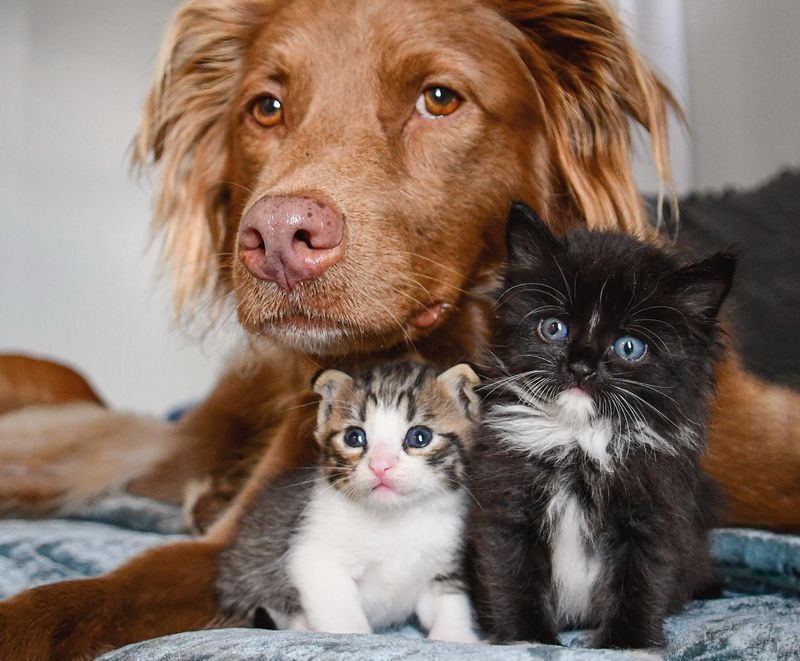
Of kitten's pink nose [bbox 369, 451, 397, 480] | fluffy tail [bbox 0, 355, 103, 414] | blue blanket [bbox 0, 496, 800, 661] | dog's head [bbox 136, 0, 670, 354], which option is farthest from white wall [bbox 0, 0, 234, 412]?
kitten's pink nose [bbox 369, 451, 397, 480]

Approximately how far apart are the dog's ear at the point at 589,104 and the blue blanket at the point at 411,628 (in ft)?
2.50

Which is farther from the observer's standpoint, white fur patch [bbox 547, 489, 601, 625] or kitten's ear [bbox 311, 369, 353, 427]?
kitten's ear [bbox 311, 369, 353, 427]

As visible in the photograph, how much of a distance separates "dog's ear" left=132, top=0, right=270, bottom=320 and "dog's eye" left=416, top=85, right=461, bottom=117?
25.9 inches

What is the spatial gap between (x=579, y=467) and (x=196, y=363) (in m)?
5.14

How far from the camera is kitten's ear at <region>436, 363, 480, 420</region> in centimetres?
167

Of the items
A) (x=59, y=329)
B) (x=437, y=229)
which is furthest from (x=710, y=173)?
(x=59, y=329)

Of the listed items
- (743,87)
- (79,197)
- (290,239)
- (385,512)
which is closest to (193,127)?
(290,239)

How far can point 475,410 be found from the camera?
1.67m

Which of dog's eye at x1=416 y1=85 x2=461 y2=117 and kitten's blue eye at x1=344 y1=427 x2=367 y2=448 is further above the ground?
dog's eye at x1=416 y1=85 x2=461 y2=117

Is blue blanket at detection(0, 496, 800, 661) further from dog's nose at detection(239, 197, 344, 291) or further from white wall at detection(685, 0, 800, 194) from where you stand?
white wall at detection(685, 0, 800, 194)

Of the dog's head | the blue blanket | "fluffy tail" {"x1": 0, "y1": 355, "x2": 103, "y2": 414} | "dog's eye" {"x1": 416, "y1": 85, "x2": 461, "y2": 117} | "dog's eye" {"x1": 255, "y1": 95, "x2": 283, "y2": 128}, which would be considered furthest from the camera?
"fluffy tail" {"x1": 0, "y1": 355, "x2": 103, "y2": 414}

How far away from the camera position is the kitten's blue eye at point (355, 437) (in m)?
1.65

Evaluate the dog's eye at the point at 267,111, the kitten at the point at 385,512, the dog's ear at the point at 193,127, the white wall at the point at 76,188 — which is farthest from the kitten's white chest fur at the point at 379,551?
the white wall at the point at 76,188

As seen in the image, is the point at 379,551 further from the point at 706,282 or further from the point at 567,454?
the point at 706,282
